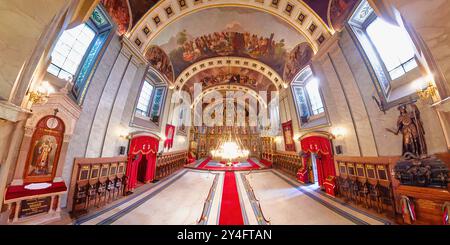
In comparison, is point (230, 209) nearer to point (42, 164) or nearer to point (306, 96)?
point (42, 164)

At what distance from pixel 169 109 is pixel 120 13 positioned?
223 inches

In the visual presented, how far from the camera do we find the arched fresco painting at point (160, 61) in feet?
23.8

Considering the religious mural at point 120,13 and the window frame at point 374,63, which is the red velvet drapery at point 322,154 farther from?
the religious mural at point 120,13

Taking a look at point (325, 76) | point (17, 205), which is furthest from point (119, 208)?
point (325, 76)

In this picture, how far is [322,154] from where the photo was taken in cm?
687

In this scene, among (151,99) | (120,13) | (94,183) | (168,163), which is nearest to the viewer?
(94,183)

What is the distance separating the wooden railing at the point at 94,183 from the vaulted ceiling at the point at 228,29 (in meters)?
5.75

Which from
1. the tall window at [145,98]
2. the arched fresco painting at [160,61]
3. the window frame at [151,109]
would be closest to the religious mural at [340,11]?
the arched fresco painting at [160,61]

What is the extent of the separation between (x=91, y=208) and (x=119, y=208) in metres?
1.00

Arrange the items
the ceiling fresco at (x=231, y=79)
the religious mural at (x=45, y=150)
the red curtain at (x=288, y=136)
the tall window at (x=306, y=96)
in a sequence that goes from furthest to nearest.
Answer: the ceiling fresco at (x=231, y=79) < the red curtain at (x=288, y=136) < the tall window at (x=306, y=96) < the religious mural at (x=45, y=150)

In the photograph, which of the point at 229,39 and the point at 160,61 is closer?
the point at 160,61

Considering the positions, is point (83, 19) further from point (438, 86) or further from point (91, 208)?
point (438, 86)

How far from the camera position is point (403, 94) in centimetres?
372

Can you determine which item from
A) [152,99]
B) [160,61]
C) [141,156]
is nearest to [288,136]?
[141,156]
